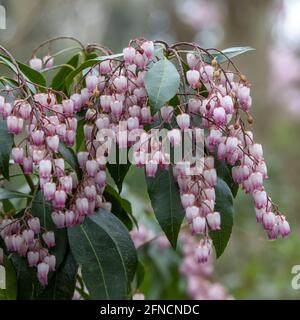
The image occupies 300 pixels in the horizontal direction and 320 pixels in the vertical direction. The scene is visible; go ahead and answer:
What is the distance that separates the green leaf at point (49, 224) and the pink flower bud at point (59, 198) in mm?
153

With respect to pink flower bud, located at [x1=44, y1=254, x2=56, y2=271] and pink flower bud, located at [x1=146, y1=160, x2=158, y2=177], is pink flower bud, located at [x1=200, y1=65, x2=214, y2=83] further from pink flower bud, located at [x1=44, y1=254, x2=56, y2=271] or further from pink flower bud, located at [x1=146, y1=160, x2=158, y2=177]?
pink flower bud, located at [x1=44, y1=254, x2=56, y2=271]

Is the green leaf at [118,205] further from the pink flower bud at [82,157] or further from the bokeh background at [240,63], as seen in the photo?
the bokeh background at [240,63]

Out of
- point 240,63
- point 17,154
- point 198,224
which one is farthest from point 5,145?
point 240,63

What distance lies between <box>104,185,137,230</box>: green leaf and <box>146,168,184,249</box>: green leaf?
0.58 feet

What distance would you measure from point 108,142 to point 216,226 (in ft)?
0.75

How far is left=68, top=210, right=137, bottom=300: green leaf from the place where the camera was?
1243 mm

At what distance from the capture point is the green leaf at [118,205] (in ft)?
4.45

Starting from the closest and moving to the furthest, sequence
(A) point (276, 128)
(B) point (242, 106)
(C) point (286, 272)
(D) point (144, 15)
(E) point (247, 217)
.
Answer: (B) point (242, 106), (C) point (286, 272), (E) point (247, 217), (A) point (276, 128), (D) point (144, 15)

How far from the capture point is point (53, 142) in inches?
43.8

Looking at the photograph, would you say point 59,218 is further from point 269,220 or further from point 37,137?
point 269,220

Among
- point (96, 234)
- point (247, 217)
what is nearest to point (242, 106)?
point (96, 234)

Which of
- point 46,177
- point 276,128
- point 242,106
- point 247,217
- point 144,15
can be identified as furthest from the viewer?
point 144,15
